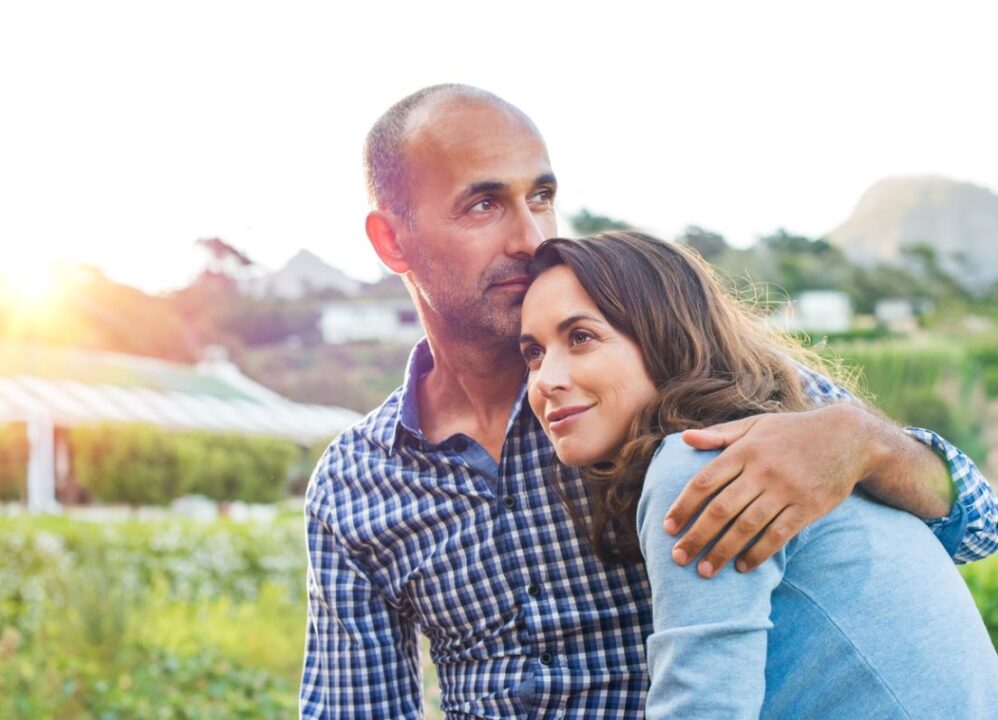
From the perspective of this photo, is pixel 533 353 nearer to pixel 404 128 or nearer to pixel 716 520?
pixel 716 520

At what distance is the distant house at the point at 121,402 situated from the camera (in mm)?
15797

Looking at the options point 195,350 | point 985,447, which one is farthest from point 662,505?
point 195,350

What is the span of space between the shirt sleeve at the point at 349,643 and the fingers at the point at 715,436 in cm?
108

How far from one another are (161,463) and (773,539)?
1410 centimetres

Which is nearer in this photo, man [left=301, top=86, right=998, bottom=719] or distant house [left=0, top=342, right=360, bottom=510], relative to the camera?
man [left=301, top=86, right=998, bottom=719]

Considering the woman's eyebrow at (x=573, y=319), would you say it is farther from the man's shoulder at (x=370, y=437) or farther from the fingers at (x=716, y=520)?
the man's shoulder at (x=370, y=437)

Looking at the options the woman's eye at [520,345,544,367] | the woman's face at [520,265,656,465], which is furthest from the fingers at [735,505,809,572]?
the woman's eye at [520,345,544,367]

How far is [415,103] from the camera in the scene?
2.30 m

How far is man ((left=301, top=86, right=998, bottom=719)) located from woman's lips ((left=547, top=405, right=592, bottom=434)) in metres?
0.44

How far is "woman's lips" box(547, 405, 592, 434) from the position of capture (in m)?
1.63

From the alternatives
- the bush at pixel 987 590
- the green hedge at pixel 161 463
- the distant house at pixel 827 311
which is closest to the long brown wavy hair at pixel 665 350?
the bush at pixel 987 590

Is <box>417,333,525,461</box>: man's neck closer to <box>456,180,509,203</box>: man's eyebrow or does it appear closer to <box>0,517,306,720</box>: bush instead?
<box>456,180,509,203</box>: man's eyebrow

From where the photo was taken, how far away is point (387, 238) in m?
2.38

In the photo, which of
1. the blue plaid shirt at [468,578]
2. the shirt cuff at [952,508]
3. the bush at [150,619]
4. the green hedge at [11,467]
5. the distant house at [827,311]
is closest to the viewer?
the shirt cuff at [952,508]
